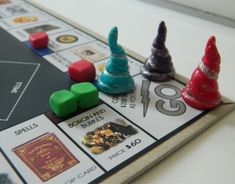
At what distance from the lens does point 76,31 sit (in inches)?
34.8

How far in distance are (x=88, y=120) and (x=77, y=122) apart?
20 millimetres

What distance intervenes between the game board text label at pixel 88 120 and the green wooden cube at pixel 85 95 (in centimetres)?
2

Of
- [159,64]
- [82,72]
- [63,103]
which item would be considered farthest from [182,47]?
[63,103]

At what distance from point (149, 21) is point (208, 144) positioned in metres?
0.55

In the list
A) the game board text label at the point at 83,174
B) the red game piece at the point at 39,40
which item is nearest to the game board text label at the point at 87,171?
the game board text label at the point at 83,174

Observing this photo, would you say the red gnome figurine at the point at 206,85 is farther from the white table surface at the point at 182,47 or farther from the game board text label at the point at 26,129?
the game board text label at the point at 26,129

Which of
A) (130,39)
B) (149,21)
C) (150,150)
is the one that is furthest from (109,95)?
(149,21)

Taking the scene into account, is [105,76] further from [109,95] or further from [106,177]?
[106,177]

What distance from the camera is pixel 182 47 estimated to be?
85cm

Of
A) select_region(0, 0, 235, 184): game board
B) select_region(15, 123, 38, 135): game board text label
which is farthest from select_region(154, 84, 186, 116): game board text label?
select_region(15, 123, 38, 135): game board text label

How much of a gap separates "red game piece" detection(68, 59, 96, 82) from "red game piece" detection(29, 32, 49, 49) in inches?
6.1

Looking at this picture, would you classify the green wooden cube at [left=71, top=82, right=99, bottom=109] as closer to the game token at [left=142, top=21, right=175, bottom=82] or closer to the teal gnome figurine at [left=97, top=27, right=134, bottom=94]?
the teal gnome figurine at [left=97, top=27, right=134, bottom=94]

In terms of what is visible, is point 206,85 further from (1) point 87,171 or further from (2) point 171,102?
(1) point 87,171

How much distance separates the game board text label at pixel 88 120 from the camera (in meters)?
0.55
